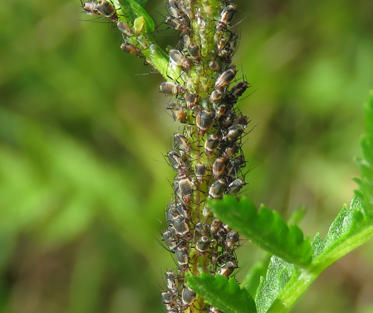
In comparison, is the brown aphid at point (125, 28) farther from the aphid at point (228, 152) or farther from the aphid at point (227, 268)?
the aphid at point (227, 268)

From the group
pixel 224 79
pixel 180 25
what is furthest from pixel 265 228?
pixel 180 25

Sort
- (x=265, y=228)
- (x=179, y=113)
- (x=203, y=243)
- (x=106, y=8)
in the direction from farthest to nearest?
(x=106, y=8)
(x=179, y=113)
(x=203, y=243)
(x=265, y=228)

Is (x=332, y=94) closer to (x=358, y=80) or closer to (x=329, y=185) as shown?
(x=358, y=80)

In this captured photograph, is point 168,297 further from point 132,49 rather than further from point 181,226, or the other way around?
point 132,49

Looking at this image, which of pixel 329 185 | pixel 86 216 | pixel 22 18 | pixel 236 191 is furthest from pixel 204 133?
pixel 22 18

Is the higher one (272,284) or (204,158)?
(204,158)

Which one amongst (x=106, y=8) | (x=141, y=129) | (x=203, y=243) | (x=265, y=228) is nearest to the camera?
(x=265, y=228)

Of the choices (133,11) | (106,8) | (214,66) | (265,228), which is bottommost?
(265,228)

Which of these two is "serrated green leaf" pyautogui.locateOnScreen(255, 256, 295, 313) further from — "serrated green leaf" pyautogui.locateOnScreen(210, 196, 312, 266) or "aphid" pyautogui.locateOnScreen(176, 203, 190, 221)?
"aphid" pyautogui.locateOnScreen(176, 203, 190, 221)
